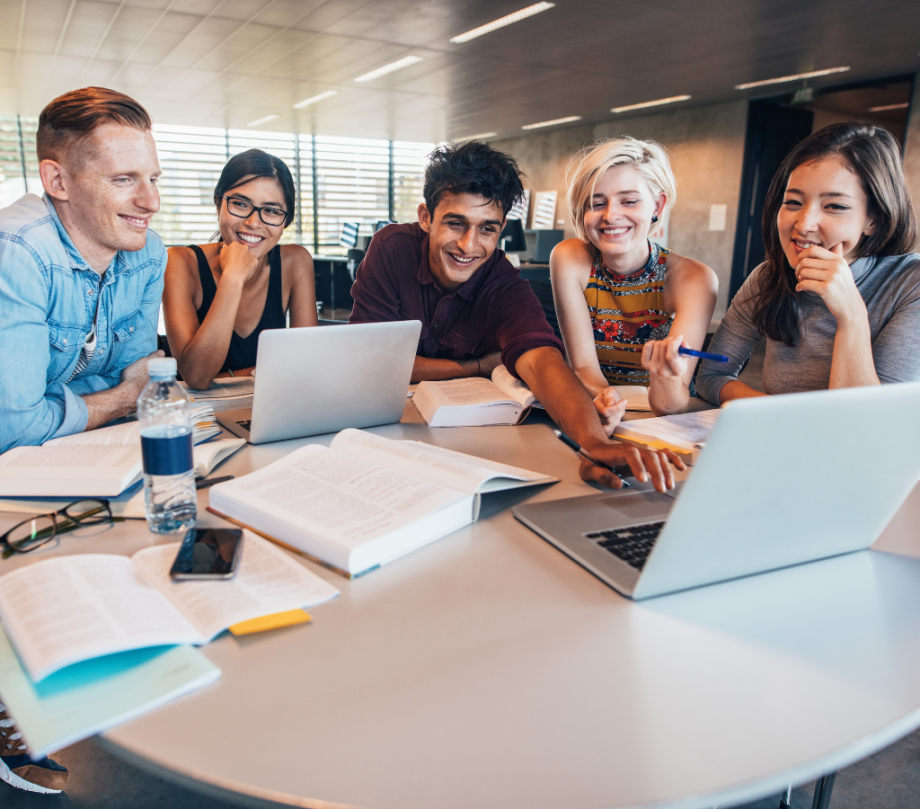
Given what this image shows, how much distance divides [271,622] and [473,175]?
1.44 m

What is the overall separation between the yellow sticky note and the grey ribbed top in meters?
1.27

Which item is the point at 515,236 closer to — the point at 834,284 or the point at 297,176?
the point at 297,176

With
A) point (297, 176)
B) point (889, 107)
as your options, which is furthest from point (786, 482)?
point (297, 176)

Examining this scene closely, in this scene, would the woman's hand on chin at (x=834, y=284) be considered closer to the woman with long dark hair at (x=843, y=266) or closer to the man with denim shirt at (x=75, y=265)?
the woman with long dark hair at (x=843, y=266)

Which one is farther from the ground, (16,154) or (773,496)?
(16,154)

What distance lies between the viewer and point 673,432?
1.33 m

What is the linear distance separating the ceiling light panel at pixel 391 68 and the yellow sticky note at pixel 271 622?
6.43 metres

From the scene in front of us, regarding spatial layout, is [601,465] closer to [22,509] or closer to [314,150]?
[22,509]

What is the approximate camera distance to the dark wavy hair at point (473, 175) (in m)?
1.82

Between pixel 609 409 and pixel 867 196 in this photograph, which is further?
pixel 867 196

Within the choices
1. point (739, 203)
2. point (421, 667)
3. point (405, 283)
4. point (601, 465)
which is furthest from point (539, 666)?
point (739, 203)

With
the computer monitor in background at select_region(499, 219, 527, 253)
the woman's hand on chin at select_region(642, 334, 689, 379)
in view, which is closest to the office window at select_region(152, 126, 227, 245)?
the computer monitor in background at select_region(499, 219, 527, 253)

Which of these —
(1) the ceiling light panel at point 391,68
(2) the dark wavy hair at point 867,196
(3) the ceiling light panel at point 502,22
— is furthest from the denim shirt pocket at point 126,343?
(1) the ceiling light panel at point 391,68

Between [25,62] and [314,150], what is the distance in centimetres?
480
